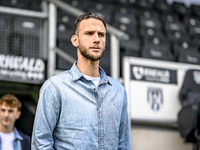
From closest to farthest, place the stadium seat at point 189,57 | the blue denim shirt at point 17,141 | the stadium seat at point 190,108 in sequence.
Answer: the blue denim shirt at point 17,141, the stadium seat at point 190,108, the stadium seat at point 189,57

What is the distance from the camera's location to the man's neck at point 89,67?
1.71 m

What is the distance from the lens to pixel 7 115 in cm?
348

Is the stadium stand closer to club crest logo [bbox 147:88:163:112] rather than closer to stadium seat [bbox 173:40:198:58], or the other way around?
stadium seat [bbox 173:40:198:58]

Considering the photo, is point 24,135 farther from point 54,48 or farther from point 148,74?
point 148,74

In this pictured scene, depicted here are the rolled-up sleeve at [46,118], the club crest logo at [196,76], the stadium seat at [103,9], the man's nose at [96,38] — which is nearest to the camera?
the rolled-up sleeve at [46,118]

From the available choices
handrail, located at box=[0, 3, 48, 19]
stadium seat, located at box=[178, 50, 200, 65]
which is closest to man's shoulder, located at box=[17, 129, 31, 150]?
handrail, located at box=[0, 3, 48, 19]

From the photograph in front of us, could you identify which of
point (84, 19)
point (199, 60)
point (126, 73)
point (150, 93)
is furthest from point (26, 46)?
point (199, 60)

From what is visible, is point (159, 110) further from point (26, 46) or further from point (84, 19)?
point (84, 19)

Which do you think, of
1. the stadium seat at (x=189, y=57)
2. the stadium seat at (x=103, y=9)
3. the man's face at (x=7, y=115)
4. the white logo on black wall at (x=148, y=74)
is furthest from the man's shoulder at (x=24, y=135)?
the stadium seat at (x=103, y=9)

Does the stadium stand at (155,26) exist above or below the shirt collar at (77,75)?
above

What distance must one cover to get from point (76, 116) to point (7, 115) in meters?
2.06

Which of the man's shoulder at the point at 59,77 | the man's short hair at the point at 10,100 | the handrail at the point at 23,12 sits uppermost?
the handrail at the point at 23,12

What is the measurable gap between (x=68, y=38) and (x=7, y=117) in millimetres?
1760

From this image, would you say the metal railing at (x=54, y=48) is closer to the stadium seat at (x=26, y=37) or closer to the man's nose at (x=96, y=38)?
the stadium seat at (x=26, y=37)
